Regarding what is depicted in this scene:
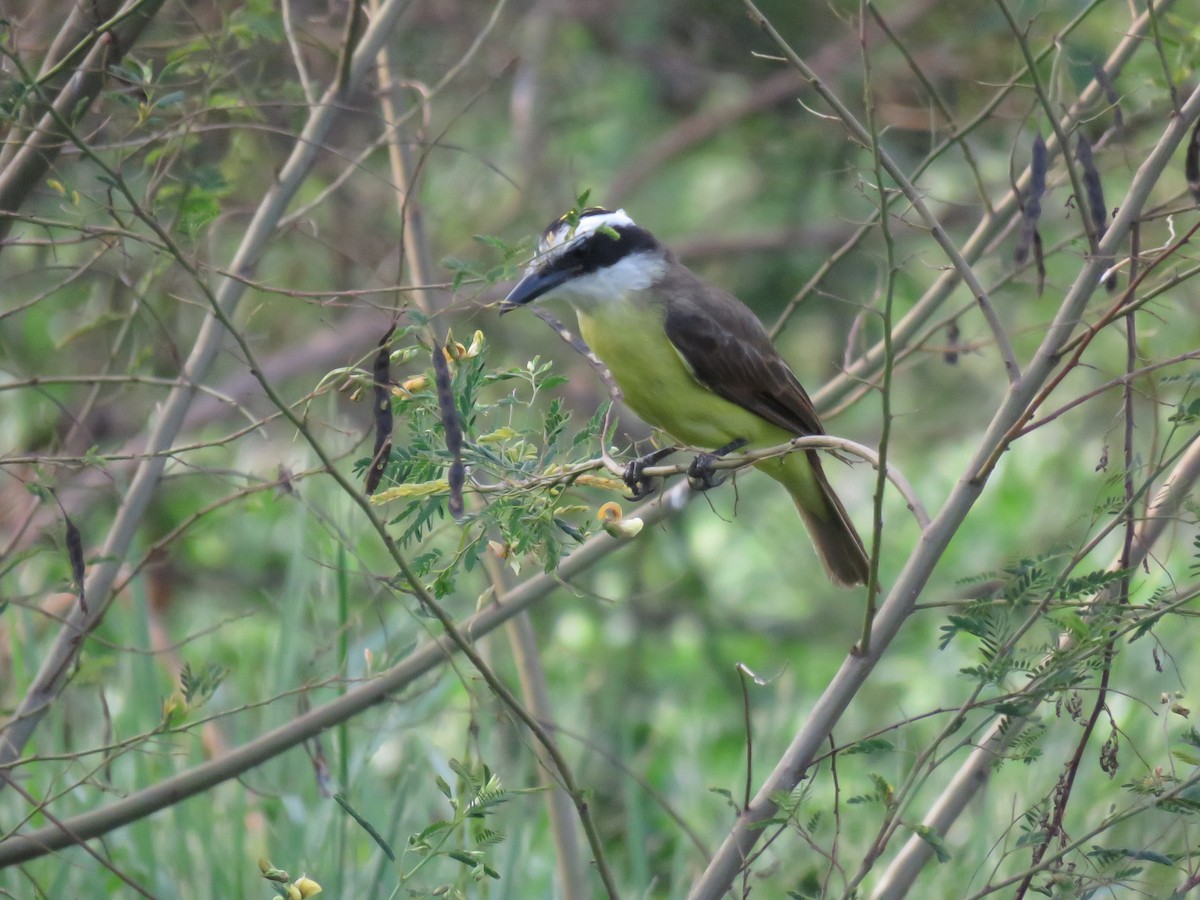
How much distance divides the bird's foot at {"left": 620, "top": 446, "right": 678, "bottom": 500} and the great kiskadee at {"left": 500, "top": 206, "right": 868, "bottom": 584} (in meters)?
0.27

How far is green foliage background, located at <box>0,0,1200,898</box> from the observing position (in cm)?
165

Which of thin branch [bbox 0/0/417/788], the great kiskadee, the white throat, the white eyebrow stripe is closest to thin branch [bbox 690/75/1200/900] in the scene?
thin branch [bbox 0/0/417/788]

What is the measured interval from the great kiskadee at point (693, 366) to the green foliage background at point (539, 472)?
21 cm

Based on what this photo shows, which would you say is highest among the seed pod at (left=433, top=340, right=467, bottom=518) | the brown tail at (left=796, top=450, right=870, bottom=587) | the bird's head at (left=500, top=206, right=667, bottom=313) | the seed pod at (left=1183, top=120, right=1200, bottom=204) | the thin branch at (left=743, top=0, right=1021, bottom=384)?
the bird's head at (left=500, top=206, right=667, bottom=313)

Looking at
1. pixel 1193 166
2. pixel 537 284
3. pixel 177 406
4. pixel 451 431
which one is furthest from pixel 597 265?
pixel 451 431

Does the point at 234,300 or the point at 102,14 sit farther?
the point at 234,300

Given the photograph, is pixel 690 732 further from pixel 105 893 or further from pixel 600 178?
pixel 600 178

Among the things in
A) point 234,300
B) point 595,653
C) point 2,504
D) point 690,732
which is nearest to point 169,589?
point 2,504

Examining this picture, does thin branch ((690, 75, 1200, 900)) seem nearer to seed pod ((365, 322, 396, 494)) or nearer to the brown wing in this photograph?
seed pod ((365, 322, 396, 494))

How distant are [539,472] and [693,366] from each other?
165cm

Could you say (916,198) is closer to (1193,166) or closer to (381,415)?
(1193,166)

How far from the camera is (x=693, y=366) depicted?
10.6ft

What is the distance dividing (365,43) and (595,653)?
123 inches

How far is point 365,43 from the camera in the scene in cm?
239
